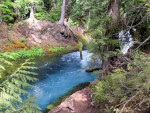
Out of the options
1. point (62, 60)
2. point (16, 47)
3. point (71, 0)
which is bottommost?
point (62, 60)

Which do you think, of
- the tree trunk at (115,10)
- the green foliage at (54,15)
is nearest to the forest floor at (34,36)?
the green foliage at (54,15)

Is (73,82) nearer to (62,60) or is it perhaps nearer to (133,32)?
(62,60)

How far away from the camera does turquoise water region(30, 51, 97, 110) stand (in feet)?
25.5

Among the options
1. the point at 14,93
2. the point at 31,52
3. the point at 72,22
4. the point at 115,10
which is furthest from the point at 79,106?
the point at 72,22

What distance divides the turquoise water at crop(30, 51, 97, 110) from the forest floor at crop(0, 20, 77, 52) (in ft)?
12.9

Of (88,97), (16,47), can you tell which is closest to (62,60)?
(16,47)

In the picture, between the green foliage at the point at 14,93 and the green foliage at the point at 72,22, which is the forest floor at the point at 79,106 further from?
the green foliage at the point at 72,22

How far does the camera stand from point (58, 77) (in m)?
10.3

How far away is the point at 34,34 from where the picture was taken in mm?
16438

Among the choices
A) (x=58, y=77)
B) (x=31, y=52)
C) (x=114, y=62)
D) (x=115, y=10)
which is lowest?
(x=58, y=77)

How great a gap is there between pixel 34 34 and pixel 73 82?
10.1m

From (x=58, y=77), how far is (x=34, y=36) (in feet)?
28.0

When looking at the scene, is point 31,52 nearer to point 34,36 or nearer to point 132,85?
point 34,36

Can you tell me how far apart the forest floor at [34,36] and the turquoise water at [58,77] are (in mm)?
3941
